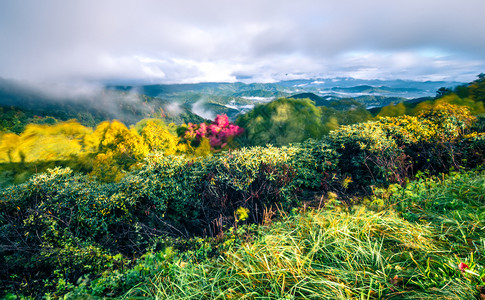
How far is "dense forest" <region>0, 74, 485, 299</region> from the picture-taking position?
1.98m

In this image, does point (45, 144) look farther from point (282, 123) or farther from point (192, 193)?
point (282, 123)

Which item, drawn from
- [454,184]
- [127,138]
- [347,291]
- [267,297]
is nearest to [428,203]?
[454,184]

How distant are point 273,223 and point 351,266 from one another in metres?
1.61

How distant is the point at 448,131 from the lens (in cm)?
621

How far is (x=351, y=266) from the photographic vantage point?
2.04 m

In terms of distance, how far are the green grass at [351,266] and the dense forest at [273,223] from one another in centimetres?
2

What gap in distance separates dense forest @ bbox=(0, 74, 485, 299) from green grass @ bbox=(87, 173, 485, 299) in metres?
0.02

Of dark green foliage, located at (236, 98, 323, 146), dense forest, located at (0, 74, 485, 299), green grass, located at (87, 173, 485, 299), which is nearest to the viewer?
green grass, located at (87, 173, 485, 299)

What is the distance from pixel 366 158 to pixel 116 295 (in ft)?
22.4

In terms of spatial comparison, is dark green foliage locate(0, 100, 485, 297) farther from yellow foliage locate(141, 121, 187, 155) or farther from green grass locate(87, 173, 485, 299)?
yellow foliage locate(141, 121, 187, 155)

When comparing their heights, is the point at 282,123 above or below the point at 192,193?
above

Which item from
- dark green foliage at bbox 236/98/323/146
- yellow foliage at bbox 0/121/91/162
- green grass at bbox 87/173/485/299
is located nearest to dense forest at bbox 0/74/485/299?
green grass at bbox 87/173/485/299

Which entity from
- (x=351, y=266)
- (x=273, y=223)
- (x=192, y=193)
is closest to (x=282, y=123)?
(x=192, y=193)

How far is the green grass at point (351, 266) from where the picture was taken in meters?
1.73
